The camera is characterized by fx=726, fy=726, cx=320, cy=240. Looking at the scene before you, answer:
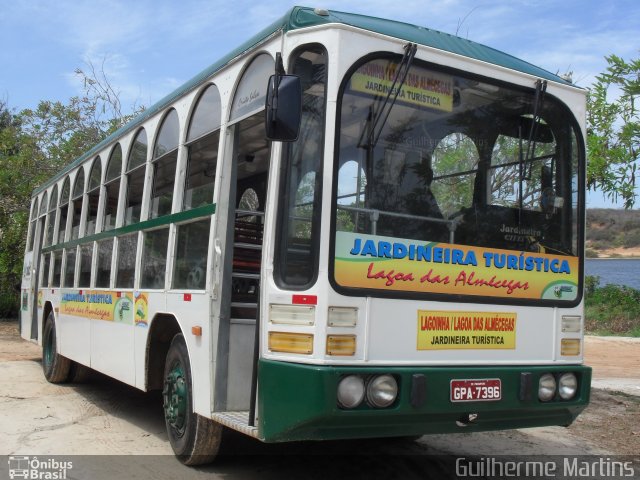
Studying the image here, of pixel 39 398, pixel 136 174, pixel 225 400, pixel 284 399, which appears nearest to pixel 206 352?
pixel 225 400

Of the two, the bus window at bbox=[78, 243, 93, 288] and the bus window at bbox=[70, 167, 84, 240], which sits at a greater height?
the bus window at bbox=[70, 167, 84, 240]

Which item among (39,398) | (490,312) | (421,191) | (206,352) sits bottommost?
(39,398)

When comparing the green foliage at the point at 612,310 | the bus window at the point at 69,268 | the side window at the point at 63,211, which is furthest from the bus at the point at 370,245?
the green foliage at the point at 612,310

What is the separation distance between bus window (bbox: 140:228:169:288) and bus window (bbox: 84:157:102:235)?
6.78 feet

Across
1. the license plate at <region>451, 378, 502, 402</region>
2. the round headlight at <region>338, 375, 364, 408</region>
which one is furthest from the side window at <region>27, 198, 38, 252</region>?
the license plate at <region>451, 378, 502, 402</region>

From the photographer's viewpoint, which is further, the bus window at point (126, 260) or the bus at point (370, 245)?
the bus window at point (126, 260)

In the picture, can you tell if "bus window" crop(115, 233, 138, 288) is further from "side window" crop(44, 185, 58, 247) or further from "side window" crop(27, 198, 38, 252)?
"side window" crop(27, 198, 38, 252)

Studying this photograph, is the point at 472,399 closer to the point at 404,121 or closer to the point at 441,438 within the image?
the point at 404,121

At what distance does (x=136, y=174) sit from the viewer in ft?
22.7

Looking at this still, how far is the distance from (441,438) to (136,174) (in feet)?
12.5

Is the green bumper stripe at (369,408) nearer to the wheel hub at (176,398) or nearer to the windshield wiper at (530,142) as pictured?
the windshield wiper at (530,142)

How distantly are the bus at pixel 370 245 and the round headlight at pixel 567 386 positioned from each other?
0.02 meters

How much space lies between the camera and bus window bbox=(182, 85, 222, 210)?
5.27m

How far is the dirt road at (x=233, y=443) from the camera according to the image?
5516mm
